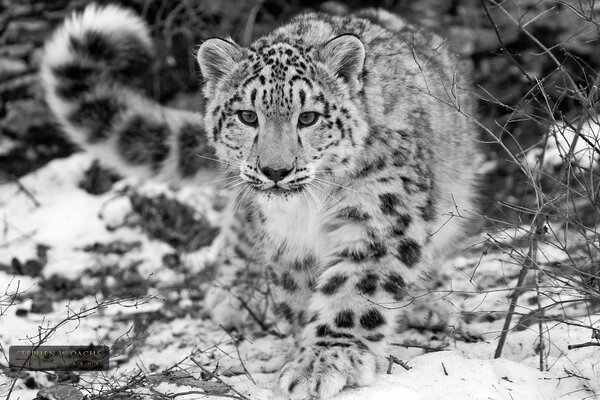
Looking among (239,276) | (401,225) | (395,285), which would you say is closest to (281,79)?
(401,225)

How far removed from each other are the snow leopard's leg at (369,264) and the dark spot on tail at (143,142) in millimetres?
1841

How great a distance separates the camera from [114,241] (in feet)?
22.4

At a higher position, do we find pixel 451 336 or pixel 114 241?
pixel 451 336

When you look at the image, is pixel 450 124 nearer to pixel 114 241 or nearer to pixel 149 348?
pixel 149 348

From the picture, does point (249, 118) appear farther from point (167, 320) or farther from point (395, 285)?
point (167, 320)

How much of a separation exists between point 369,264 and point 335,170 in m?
0.60

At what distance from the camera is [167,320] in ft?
18.2

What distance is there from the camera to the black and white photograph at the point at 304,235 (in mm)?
3975

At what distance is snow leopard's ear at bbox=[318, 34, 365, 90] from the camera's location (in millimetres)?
4508

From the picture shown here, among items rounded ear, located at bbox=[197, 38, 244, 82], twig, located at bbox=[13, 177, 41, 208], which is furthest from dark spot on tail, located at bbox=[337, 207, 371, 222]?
twig, located at bbox=[13, 177, 41, 208]

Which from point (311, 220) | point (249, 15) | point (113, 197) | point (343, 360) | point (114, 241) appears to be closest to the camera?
point (343, 360)

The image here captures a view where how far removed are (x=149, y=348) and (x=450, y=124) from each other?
2.64 metres

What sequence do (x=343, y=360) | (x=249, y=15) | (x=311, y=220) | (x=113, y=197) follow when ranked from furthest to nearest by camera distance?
(x=249, y=15) → (x=113, y=197) → (x=311, y=220) → (x=343, y=360)

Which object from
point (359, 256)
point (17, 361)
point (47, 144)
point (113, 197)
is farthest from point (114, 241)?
point (359, 256)
